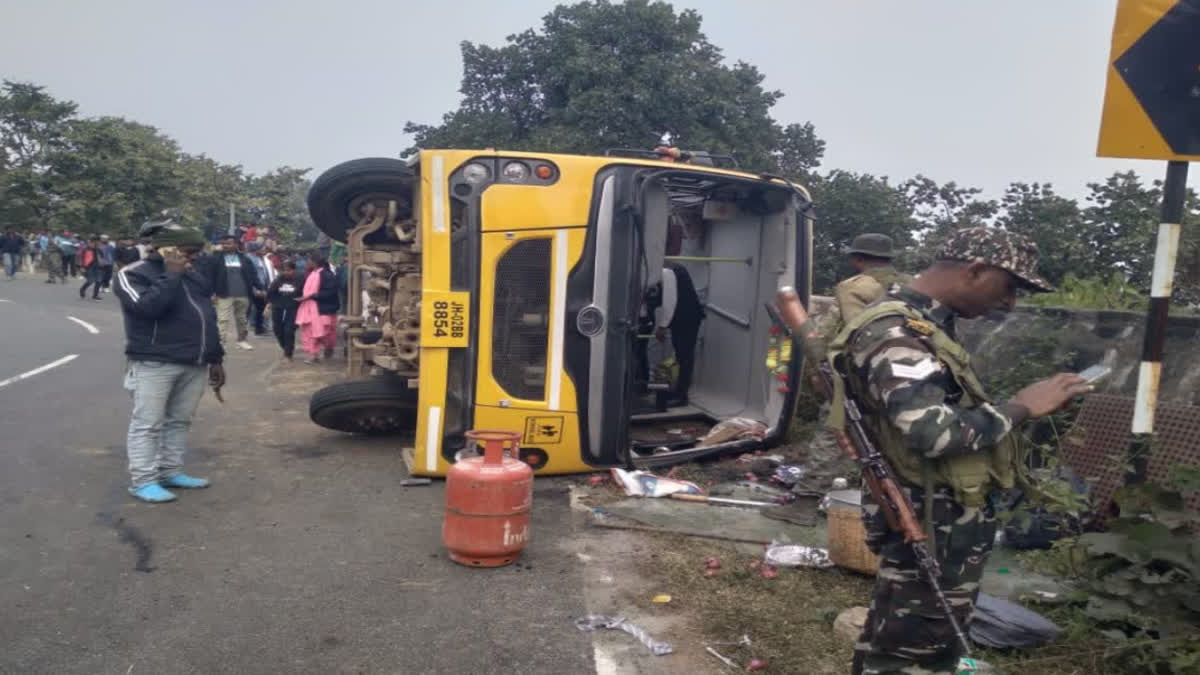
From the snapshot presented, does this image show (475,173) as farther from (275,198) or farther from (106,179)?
(275,198)

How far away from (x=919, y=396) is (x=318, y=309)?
36.0 ft

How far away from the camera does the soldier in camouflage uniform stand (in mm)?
2523

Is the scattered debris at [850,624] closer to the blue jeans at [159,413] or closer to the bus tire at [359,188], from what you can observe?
the blue jeans at [159,413]

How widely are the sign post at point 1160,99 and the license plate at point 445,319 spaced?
3.90 metres

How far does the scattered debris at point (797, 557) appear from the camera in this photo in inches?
189

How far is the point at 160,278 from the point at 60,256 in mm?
26480

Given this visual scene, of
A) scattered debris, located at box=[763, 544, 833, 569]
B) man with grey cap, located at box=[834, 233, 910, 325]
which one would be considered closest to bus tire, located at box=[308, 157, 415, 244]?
man with grey cap, located at box=[834, 233, 910, 325]

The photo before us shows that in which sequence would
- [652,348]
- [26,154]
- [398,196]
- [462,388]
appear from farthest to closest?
[26,154] → [652,348] → [398,196] → [462,388]

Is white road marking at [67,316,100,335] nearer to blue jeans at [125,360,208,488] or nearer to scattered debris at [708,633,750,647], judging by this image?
blue jeans at [125,360,208,488]

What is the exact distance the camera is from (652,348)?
9445 millimetres

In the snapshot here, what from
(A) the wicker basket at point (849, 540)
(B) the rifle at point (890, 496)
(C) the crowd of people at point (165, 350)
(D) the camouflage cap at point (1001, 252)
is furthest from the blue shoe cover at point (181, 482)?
(D) the camouflage cap at point (1001, 252)

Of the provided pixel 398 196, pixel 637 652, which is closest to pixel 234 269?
pixel 398 196

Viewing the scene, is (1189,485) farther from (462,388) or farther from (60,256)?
(60,256)

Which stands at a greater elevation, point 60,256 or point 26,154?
point 26,154
